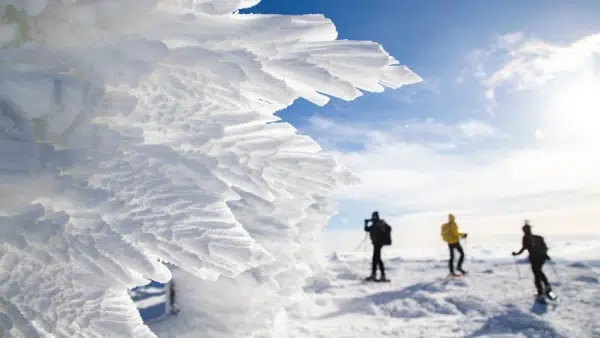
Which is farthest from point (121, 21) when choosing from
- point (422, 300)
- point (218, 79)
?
point (422, 300)

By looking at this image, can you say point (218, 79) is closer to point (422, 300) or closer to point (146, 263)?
point (146, 263)

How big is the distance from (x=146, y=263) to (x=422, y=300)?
883 centimetres

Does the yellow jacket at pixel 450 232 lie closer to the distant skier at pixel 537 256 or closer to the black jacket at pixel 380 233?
the black jacket at pixel 380 233

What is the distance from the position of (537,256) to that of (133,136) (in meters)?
11.0

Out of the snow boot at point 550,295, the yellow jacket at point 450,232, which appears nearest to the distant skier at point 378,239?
the yellow jacket at point 450,232

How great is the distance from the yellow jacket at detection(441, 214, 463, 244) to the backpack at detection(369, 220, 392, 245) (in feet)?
6.00

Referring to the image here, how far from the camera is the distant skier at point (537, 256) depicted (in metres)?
9.59

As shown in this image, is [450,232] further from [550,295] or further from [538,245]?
[550,295]

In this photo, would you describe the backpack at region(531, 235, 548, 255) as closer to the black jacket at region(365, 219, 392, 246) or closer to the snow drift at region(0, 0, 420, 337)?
the black jacket at region(365, 219, 392, 246)

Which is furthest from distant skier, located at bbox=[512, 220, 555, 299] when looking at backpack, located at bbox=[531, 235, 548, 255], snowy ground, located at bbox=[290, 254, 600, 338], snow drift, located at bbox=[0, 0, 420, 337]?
snow drift, located at bbox=[0, 0, 420, 337]

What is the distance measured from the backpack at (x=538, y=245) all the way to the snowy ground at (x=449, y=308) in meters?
0.95

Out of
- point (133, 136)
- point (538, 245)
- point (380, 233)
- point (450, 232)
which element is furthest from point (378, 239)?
point (133, 136)

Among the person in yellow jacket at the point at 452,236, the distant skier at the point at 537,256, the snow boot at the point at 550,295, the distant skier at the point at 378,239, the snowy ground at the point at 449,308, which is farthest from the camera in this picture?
the person in yellow jacket at the point at 452,236

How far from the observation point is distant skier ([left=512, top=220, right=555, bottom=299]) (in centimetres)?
959
